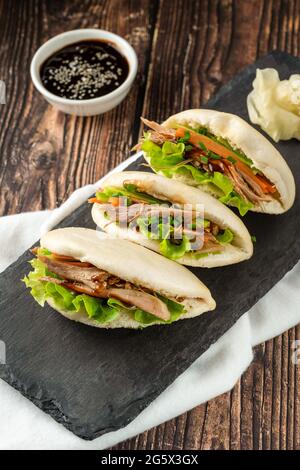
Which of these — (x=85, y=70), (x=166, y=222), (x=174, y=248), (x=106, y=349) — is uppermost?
(x=85, y=70)

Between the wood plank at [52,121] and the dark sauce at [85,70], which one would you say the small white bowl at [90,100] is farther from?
the wood plank at [52,121]

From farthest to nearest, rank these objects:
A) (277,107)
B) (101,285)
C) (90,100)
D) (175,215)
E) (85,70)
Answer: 1. (85,70)
2. (90,100)
3. (277,107)
4. (175,215)
5. (101,285)

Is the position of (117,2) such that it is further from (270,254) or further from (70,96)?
(270,254)

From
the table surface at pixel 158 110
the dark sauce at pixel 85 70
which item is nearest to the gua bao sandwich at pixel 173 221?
the table surface at pixel 158 110

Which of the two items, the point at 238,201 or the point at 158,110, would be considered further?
the point at 158,110

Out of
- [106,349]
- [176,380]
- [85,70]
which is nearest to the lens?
[106,349]

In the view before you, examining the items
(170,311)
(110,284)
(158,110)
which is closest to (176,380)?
(170,311)

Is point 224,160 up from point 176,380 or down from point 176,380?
up

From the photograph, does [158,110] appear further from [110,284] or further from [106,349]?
[106,349]
